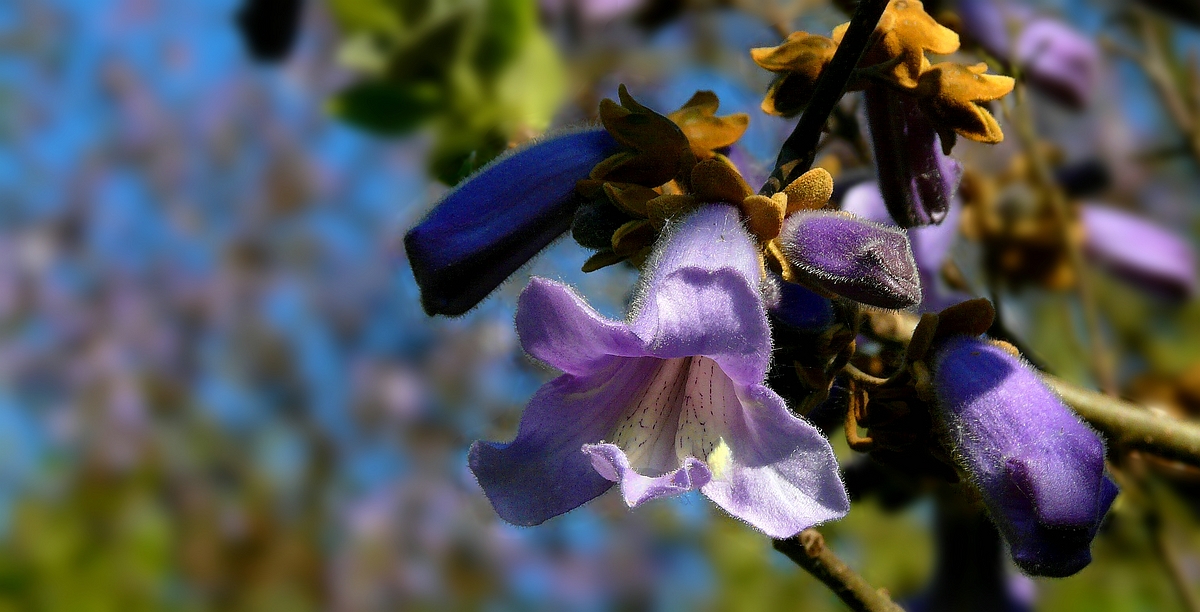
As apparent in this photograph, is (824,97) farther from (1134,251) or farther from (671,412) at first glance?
(1134,251)

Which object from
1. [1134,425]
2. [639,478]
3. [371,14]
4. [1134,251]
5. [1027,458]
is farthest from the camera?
[1134,251]

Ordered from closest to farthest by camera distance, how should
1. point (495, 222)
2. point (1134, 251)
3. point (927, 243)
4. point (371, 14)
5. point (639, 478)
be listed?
point (639, 478) < point (495, 222) < point (927, 243) < point (371, 14) < point (1134, 251)

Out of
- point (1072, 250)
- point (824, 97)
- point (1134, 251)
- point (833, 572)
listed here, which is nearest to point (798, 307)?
point (824, 97)

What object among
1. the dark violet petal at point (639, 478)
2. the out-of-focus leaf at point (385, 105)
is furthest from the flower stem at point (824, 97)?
the out-of-focus leaf at point (385, 105)

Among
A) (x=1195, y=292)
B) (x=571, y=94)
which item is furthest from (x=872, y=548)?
(x=571, y=94)

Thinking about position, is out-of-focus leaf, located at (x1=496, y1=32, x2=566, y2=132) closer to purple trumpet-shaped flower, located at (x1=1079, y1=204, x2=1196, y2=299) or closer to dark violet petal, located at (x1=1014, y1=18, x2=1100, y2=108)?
dark violet petal, located at (x1=1014, y1=18, x2=1100, y2=108)

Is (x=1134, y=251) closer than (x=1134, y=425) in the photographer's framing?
No

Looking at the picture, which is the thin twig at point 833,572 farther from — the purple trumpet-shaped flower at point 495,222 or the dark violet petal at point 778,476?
the purple trumpet-shaped flower at point 495,222
